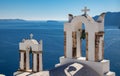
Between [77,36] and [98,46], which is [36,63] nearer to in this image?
[77,36]

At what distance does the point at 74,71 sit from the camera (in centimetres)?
1628

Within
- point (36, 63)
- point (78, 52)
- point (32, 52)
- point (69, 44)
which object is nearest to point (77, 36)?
point (69, 44)

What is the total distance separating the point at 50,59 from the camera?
226 feet

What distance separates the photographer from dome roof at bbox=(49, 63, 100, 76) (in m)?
16.2

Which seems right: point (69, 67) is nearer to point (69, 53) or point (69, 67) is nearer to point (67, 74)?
point (67, 74)

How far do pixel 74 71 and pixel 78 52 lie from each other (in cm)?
299

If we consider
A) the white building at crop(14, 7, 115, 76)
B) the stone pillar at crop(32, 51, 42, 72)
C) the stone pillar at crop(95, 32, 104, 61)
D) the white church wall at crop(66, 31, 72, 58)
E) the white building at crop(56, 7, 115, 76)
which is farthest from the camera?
the stone pillar at crop(32, 51, 42, 72)

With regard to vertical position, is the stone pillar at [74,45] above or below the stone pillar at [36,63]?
above

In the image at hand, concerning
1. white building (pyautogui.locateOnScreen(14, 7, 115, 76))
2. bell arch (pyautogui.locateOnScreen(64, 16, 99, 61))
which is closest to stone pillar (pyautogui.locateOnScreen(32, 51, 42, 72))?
white building (pyautogui.locateOnScreen(14, 7, 115, 76))

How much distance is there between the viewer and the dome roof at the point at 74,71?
1620 cm

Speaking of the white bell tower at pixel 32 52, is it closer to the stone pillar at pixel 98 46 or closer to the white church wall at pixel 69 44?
the white church wall at pixel 69 44

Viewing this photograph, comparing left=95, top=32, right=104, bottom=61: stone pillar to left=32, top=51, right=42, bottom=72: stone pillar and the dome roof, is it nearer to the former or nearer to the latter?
the dome roof

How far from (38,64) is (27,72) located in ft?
3.67

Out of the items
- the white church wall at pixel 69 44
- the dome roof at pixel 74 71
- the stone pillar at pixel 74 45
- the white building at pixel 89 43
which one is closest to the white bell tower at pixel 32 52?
the white building at pixel 89 43
